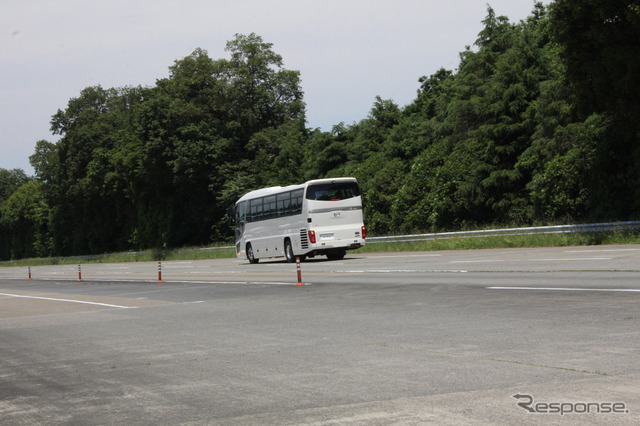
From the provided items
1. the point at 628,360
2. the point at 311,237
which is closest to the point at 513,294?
the point at 628,360

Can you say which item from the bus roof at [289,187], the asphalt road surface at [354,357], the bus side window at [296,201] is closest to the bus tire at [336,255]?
the bus side window at [296,201]

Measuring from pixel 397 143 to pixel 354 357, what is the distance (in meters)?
46.0

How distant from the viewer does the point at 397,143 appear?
177 ft

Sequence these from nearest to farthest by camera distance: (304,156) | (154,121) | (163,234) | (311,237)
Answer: (311,237) < (304,156) < (154,121) < (163,234)

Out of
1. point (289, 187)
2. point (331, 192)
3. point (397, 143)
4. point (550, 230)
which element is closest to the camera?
point (550, 230)

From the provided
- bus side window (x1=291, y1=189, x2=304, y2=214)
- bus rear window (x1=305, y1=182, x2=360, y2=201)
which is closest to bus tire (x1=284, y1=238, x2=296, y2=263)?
bus side window (x1=291, y1=189, x2=304, y2=214)

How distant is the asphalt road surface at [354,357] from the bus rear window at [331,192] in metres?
15.3

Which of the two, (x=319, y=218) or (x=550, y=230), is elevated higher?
(x=319, y=218)

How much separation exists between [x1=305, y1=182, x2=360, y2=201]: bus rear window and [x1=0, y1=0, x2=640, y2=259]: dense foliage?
382 inches

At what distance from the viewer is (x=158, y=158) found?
237 ft

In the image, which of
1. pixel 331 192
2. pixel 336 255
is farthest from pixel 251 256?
pixel 331 192

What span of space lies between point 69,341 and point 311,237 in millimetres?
20466

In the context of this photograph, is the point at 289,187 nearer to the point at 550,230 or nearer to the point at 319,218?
the point at 319,218

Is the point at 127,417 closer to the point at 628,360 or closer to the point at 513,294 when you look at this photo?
the point at 628,360
